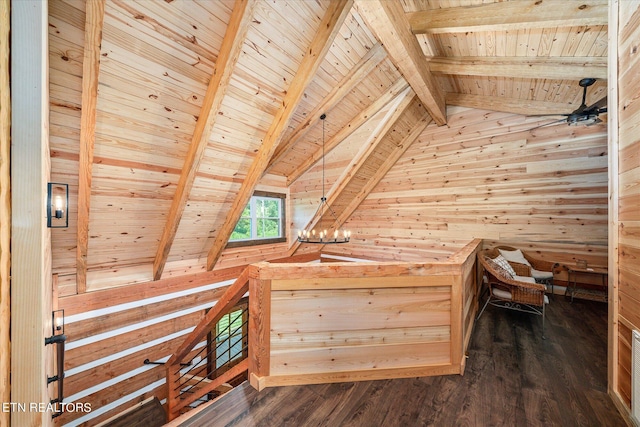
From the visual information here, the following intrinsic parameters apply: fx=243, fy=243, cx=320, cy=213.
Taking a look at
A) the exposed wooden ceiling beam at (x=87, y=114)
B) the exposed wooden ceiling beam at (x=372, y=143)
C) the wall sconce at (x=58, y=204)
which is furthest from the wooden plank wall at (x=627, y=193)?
the wall sconce at (x=58, y=204)

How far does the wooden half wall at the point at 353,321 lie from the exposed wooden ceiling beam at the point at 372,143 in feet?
9.33

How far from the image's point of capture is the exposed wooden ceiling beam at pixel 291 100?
7.58 feet

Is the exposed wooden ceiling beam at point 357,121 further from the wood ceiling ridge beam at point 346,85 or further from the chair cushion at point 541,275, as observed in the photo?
the chair cushion at point 541,275

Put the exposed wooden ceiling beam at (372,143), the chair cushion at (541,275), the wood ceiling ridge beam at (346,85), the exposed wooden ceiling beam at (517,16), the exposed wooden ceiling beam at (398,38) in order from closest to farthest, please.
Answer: the exposed wooden ceiling beam at (517,16) < the exposed wooden ceiling beam at (398,38) < the wood ceiling ridge beam at (346,85) < the chair cushion at (541,275) < the exposed wooden ceiling beam at (372,143)

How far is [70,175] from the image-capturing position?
2.40 meters

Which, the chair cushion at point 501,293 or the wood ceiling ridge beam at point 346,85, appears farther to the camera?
the wood ceiling ridge beam at point 346,85

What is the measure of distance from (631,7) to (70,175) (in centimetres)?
463

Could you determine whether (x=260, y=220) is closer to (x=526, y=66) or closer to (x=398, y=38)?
(x=398, y=38)

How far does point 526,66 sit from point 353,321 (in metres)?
3.27

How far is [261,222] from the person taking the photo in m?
5.52

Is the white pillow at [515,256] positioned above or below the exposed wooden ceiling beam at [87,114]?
below

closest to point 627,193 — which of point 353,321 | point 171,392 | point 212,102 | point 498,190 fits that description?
point 353,321

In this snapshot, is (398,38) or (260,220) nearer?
(398,38)

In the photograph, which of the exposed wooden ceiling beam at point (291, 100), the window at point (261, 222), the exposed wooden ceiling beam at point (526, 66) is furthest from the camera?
the window at point (261, 222)
